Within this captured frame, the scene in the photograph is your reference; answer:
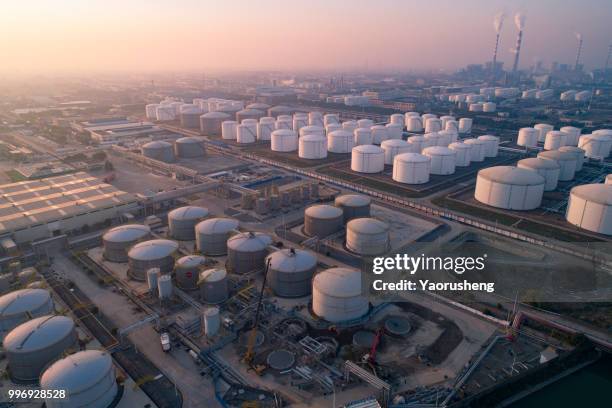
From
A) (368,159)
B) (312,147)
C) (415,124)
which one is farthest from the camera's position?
(415,124)

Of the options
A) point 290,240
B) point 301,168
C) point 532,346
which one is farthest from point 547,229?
point 301,168

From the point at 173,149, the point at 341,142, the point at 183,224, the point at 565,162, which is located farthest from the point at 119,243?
the point at 565,162

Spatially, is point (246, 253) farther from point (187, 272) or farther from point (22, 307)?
point (22, 307)

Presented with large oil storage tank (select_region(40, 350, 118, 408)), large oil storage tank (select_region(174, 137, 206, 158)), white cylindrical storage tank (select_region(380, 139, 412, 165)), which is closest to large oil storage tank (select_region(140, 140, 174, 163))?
large oil storage tank (select_region(174, 137, 206, 158))

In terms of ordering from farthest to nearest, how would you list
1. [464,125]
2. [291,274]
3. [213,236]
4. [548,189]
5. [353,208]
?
[464,125] → [548,189] → [353,208] → [213,236] → [291,274]

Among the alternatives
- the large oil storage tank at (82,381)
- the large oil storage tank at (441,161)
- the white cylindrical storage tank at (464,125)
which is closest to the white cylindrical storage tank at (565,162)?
the large oil storage tank at (441,161)

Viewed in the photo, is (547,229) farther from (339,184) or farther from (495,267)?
(339,184)

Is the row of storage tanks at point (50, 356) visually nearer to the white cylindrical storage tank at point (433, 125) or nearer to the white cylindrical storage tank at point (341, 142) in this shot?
the white cylindrical storage tank at point (341, 142)
